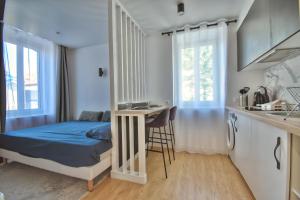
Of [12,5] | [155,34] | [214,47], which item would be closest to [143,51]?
[155,34]

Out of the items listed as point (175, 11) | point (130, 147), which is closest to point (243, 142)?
point (130, 147)

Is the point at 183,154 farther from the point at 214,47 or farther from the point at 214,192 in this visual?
the point at 214,47

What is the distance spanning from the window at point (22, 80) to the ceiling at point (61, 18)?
18.4 inches

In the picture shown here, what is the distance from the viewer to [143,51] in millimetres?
3281

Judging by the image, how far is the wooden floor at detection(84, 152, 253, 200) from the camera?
174 cm

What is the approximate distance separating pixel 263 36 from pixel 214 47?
1.21 meters

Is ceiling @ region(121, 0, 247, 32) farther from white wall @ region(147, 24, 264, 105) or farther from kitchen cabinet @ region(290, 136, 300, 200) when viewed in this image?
kitchen cabinet @ region(290, 136, 300, 200)

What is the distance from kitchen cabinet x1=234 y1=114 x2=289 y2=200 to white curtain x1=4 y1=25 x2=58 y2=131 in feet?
13.1

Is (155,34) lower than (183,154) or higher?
higher

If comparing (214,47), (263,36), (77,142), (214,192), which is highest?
(214,47)

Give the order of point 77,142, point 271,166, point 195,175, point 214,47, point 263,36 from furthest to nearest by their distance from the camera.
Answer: point 214,47
point 195,175
point 77,142
point 263,36
point 271,166

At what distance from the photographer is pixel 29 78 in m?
3.41

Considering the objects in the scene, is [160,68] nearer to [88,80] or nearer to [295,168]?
[88,80]

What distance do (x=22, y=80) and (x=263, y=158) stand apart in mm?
4162
